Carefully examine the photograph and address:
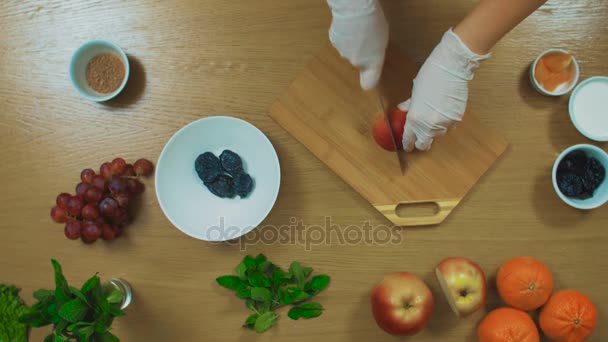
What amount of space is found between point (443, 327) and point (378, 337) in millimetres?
136

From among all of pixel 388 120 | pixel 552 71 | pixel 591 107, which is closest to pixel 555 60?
pixel 552 71

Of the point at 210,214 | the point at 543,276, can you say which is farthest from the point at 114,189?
the point at 543,276

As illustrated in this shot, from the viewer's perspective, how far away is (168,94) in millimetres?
1028

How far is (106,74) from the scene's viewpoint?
102 cm

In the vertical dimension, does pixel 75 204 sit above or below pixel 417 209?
above

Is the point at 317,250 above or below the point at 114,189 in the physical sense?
below

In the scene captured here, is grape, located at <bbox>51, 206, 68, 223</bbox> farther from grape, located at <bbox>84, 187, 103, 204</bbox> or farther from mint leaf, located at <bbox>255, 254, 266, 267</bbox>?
mint leaf, located at <bbox>255, 254, 266, 267</bbox>

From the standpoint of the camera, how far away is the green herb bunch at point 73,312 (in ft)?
2.55

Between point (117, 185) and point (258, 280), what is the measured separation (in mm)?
341

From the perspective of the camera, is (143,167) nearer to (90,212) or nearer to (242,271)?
(90,212)

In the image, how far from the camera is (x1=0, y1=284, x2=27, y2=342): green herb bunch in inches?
37.0

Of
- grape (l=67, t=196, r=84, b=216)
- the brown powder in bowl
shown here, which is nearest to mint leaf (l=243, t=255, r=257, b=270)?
grape (l=67, t=196, r=84, b=216)

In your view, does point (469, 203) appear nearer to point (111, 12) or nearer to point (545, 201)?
point (545, 201)

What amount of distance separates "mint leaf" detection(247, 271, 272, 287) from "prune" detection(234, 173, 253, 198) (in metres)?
0.16
